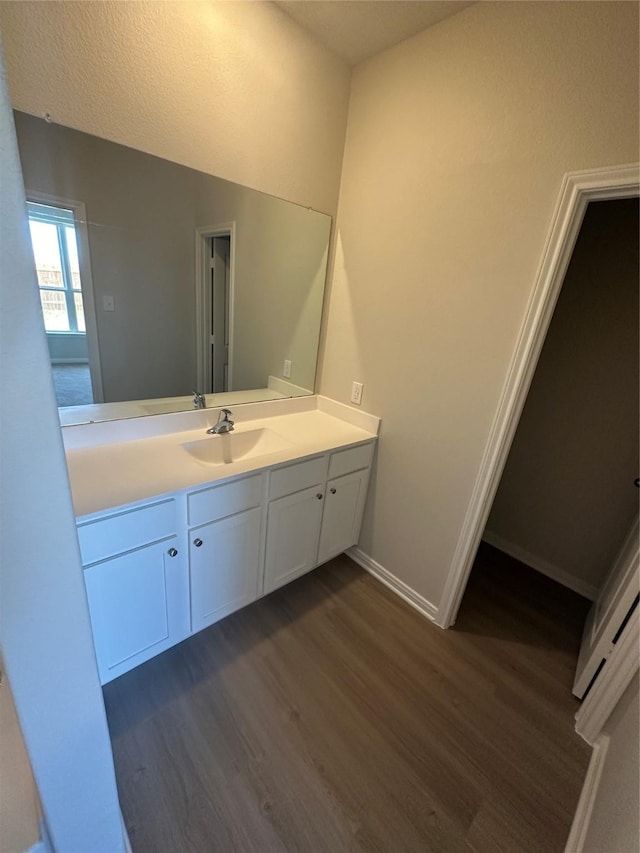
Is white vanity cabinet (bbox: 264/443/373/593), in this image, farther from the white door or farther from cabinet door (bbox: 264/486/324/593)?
the white door

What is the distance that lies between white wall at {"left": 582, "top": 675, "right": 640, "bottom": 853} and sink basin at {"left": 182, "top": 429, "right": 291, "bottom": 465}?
4.95ft

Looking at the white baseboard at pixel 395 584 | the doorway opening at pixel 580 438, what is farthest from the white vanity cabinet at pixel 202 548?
the doorway opening at pixel 580 438

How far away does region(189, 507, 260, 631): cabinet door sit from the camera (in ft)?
Result: 4.66

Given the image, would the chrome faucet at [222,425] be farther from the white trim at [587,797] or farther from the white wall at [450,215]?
the white trim at [587,797]

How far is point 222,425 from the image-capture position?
176 cm

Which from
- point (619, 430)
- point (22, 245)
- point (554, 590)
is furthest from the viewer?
point (554, 590)

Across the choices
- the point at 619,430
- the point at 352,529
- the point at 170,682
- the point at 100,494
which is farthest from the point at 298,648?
the point at 619,430

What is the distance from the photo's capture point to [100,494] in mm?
1172

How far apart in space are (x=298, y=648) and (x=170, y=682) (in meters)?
0.55

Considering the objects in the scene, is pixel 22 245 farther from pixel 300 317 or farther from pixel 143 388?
pixel 300 317

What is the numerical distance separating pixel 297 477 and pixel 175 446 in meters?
0.56

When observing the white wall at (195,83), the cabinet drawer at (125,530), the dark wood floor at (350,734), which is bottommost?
the dark wood floor at (350,734)

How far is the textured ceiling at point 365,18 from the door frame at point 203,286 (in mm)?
840

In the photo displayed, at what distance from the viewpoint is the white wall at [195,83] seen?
1.11m
